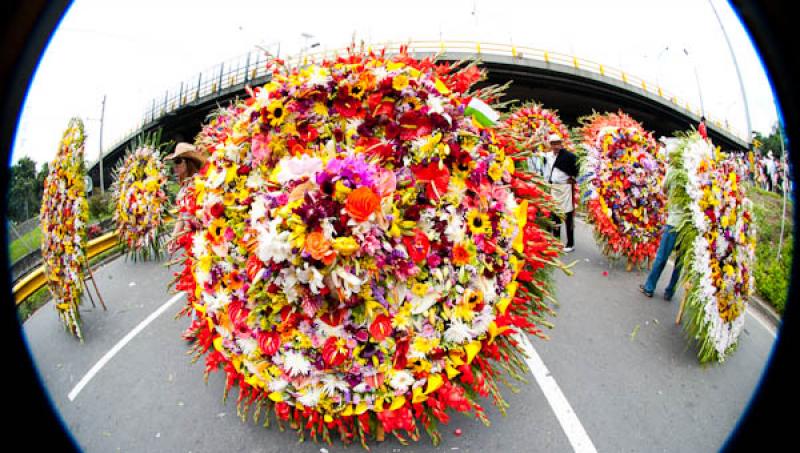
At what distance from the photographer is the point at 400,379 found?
233 centimetres

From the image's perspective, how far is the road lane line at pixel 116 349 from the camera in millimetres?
3425

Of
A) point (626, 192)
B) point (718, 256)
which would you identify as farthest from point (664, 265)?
point (626, 192)

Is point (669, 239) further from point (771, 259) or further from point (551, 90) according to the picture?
point (551, 90)

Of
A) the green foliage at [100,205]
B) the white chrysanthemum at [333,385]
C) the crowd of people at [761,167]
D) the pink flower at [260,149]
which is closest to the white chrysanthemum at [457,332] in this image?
the white chrysanthemum at [333,385]

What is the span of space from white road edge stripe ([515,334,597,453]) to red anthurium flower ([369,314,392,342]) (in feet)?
3.42

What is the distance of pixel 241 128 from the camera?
259cm

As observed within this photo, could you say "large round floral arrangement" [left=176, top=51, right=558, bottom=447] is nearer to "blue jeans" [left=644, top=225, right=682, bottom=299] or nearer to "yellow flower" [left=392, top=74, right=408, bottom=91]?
"yellow flower" [left=392, top=74, right=408, bottom=91]

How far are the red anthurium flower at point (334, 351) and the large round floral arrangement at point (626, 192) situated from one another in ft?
16.8

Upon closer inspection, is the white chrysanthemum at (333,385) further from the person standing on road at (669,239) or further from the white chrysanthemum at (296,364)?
the person standing on road at (669,239)

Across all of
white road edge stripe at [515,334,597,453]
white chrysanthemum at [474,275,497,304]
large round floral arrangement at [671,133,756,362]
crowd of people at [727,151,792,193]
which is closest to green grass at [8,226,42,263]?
white chrysanthemum at [474,275,497,304]

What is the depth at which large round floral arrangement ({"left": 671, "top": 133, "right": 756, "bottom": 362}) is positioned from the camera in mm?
3328

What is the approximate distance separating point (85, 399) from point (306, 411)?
223 cm

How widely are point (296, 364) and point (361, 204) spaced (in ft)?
3.55

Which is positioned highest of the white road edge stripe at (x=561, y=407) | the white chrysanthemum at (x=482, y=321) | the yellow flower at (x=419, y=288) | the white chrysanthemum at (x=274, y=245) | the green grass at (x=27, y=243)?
the white chrysanthemum at (x=274, y=245)
